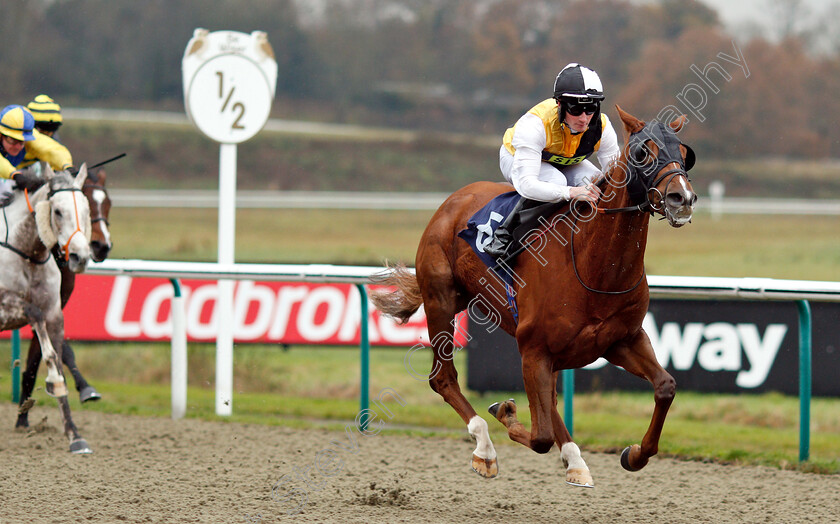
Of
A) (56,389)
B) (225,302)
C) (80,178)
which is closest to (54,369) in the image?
(56,389)

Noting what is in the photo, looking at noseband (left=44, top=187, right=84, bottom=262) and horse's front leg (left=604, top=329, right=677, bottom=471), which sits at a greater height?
noseband (left=44, top=187, right=84, bottom=262)

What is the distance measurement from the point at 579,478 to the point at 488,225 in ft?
4.04

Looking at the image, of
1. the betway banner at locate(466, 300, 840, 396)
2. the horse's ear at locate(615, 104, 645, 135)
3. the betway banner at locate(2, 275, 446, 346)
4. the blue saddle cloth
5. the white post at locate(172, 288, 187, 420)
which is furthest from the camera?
the betway banner at locate(2, 275, 446, 346)

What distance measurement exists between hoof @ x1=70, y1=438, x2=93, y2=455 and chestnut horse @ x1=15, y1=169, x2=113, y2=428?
54 centimetres

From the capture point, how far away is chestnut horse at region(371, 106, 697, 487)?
12.3 ft

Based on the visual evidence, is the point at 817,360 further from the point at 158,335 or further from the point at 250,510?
the point at 158,335

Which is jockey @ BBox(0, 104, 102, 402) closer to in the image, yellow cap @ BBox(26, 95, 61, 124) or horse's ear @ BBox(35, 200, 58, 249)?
horse's ear @ BBox(35, 200, 58, 249)

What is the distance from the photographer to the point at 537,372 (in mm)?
4129

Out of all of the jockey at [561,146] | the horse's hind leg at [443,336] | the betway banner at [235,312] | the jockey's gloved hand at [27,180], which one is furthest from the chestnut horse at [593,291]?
the betway banner at [235,312]

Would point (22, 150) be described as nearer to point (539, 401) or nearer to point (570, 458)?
point (539, 401)

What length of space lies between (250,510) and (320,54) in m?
26.8

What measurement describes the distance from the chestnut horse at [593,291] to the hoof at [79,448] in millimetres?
2310

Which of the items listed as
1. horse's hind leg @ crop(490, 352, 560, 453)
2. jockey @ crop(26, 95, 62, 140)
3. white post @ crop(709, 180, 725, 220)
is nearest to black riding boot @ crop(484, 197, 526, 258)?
horse's hind leg @ crop(490, 352, 560, 453)

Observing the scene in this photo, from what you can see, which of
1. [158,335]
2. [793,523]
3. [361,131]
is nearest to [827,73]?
[361,131]
